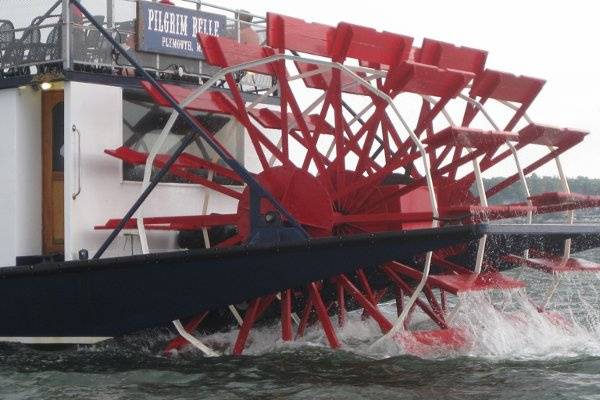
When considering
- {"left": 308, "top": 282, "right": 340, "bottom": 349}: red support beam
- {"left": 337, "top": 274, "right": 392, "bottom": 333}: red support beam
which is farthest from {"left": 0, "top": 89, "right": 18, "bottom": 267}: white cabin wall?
{"left": 337, "top": 274, "right": 392, "bottom": 333}: red support beam

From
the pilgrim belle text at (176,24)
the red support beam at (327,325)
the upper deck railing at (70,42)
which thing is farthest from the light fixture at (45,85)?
the red support beam at (327,325)

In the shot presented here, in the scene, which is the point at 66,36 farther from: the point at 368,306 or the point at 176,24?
the point at 368,306

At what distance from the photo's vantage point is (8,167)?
9.04 m

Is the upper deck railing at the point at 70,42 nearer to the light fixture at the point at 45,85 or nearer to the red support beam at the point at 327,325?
the light fixture at the point at 45,85

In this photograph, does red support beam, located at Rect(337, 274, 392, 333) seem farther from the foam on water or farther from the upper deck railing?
the upper deck railing

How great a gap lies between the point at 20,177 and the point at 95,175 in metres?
0.58

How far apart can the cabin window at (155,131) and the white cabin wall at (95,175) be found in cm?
14

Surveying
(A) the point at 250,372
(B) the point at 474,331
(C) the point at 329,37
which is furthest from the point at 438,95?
(A) the point at 250,372

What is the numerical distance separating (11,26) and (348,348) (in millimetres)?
3864

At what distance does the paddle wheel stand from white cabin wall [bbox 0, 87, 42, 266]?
25.8 inches

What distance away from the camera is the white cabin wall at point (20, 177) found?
898 centimetres

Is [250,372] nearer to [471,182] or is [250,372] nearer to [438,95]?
[438,95]

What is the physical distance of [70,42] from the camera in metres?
8.90

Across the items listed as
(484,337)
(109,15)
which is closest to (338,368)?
(484,337)
